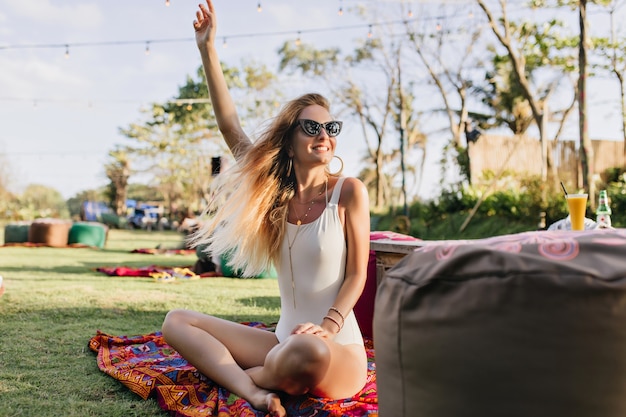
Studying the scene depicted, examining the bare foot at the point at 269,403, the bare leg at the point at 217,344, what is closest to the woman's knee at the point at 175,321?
the bare leg at the point at 217,344

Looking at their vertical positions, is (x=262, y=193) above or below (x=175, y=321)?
above

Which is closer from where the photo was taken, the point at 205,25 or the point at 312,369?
the point at 312,369

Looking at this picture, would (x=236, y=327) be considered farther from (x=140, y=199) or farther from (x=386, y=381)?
(x=140, y=199)

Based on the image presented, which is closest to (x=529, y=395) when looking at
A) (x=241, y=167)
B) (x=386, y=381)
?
(x=386, y=381)

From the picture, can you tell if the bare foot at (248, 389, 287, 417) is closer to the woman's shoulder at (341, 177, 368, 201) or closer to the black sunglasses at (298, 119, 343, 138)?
the woman's shoulder at (341, 177, 368, 201)

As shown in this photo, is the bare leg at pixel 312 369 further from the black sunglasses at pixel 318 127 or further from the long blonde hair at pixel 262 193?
the black sunglasses at pixel 318 127

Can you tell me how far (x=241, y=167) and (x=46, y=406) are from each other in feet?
4.19

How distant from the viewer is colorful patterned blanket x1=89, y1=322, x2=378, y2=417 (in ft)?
6.78

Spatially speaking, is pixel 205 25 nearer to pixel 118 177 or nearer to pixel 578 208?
pixel 578 208

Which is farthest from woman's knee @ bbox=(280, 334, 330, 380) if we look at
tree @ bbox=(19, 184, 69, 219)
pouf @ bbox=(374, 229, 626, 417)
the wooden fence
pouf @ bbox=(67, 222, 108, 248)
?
tree @ bbox=(19, 184, 69, 219)

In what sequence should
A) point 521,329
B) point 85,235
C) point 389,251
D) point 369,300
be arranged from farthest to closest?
1. point 85,235
2. point 369,300
3. point 389,251
4. point 521,329

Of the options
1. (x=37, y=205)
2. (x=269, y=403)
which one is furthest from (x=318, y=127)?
(x=37, y=205)

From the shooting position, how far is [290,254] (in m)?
2.39

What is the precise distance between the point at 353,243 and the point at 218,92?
1023 millimetres
